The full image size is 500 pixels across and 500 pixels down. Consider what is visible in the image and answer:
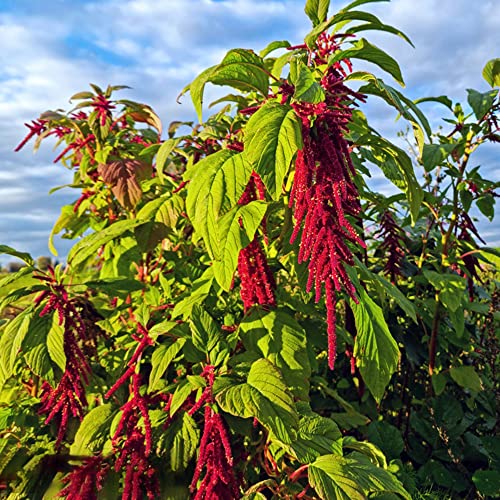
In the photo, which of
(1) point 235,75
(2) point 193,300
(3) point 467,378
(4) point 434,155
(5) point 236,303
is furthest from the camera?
(3) point 467,378

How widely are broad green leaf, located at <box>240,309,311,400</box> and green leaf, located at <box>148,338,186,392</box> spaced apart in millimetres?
198

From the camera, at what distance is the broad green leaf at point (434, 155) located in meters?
2.37

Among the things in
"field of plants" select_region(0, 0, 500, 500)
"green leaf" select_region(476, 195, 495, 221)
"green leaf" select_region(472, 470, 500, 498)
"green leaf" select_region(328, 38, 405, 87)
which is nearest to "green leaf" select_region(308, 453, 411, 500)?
"field of plants" select_region(0, 0, 500, 500)

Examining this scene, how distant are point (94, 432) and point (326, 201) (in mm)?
1021

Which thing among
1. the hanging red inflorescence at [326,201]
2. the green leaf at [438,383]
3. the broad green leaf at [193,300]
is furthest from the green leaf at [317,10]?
the green leaf at [438,383]

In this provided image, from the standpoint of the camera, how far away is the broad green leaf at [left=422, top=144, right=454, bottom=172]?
2.37 meters

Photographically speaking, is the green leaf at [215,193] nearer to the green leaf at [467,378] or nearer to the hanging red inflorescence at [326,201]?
the hanging red inflorescence at [326,201]

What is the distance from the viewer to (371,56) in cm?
150

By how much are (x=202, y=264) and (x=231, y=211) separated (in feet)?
2.38

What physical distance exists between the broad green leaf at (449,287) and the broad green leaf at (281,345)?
110 centimetres

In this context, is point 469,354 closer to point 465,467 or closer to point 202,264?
point 465,467

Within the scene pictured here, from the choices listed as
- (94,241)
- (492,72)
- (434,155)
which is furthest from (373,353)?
(492,72)

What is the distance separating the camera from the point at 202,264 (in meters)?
2.29

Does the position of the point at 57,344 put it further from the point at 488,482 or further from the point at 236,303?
the point at 488,482
